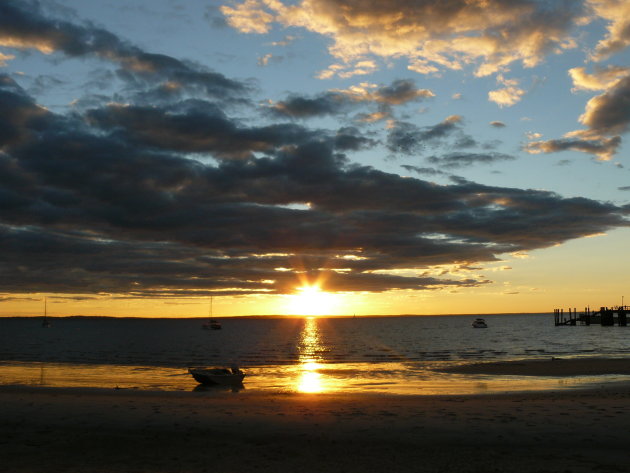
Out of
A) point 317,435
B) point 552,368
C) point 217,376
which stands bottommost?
point 552,368

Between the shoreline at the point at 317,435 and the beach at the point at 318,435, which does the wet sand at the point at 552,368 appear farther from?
the shoreline at the point at 317,435

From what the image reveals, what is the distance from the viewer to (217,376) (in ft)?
130

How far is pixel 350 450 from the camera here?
616 inches

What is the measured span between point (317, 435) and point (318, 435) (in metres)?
0.03

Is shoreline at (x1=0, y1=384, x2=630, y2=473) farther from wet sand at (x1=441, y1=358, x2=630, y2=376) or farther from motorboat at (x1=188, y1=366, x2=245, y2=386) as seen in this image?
wet sand at (x1=441, y1=358, x2=630, y2=376)

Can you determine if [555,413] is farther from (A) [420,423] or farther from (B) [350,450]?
(B) [350,450]

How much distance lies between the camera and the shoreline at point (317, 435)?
14102 millimetres

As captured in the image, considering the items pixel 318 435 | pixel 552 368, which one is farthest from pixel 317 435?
pixel 552 368

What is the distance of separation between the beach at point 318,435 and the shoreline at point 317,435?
34 millimetres

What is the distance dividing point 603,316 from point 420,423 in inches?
5708

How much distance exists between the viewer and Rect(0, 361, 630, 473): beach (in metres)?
14.1

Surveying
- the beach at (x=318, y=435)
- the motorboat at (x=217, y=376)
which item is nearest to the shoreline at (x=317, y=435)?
the beach at (x=318, y=435)

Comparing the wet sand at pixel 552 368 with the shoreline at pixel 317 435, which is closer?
the shoreline at pixel 317 435

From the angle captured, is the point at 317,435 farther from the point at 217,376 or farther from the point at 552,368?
the point at 552,368
